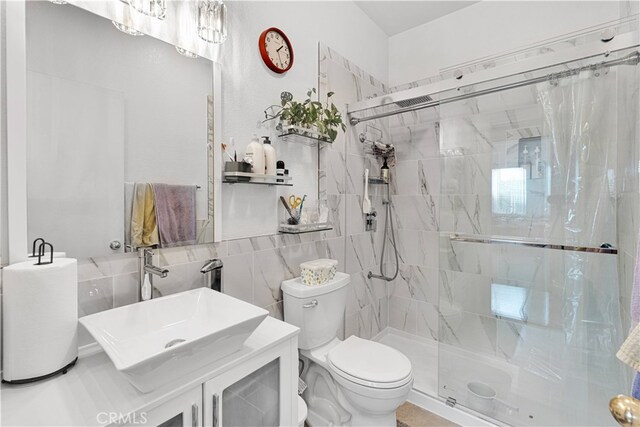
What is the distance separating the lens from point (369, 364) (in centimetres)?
148

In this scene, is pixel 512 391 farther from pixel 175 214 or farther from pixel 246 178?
pixel 175 214

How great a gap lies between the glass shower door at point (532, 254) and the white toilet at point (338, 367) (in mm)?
654

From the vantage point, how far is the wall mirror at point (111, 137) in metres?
0.90

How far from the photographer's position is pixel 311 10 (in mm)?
1868

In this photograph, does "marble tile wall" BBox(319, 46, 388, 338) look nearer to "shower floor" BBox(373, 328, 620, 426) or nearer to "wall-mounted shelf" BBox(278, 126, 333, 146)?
"wall-mounted shelf" BBox(278, 126, 333, 146)

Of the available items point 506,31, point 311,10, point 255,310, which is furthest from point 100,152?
point 506,31

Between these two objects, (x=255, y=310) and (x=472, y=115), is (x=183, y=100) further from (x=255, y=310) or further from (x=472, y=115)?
(x=472, y=115)

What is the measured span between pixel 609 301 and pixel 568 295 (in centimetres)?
16

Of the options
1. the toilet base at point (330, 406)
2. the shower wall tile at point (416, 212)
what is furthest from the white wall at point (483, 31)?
the toilet base at point (330, 406)

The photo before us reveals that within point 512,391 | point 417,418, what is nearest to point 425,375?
point 417,418

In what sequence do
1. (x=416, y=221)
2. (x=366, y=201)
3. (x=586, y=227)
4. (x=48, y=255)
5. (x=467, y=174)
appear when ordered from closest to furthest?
(x=48, y=255) → (x=586, y=227) → (x=467, y=174) → (x=366, y=201) → (x=416, y=221)

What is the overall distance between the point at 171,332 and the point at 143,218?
450 mm

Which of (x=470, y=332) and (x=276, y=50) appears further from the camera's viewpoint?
(x=470, y=332)

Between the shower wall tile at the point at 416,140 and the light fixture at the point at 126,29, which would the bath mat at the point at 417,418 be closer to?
the shower wall tile at the point at 416,140
